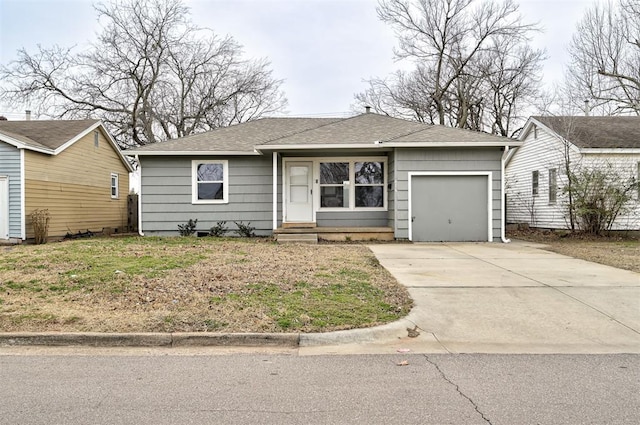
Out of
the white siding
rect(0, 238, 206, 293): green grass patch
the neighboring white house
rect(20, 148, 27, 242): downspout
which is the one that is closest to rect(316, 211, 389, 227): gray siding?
rect(0, 238, 206, 293): green grass patch

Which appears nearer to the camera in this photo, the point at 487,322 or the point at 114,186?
the point at 487,322

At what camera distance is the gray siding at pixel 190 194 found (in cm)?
1444

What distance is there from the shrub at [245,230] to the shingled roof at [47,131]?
22.4 ft

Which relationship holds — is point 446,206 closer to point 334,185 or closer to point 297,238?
point 334,185

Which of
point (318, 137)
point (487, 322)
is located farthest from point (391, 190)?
point (487, 322)

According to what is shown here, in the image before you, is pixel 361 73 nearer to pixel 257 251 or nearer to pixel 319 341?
pixel 257 251

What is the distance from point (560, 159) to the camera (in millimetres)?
16656

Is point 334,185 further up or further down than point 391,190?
further up

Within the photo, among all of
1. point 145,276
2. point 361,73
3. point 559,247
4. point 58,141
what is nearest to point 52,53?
point 58,141

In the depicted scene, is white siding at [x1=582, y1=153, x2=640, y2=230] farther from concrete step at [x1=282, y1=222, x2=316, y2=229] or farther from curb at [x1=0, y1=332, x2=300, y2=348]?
curb at [x1=0, y1=332, x2=300, y2=348]

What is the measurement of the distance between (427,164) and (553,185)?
7214mm

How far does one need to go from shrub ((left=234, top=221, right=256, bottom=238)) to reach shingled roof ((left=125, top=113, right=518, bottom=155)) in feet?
7.88

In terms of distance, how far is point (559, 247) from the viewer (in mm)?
12000

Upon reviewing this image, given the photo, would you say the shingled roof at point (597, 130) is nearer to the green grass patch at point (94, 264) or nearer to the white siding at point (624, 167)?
the white siding at point (624, 167)
